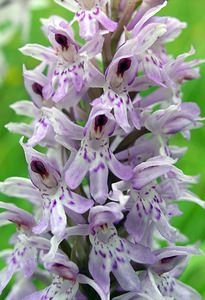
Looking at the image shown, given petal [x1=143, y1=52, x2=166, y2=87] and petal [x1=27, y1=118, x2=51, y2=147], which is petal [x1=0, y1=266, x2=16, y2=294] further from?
petal [x1=143, y1=52, x2=166, y2=87]

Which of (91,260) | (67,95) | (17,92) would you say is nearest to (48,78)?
(67,95)

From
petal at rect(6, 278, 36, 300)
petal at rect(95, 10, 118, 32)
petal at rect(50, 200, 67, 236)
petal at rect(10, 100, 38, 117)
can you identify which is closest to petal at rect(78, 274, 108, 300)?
petal at rect(50, 200, 67, 236)

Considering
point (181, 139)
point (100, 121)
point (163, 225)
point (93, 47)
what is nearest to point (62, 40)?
point (93, 47)

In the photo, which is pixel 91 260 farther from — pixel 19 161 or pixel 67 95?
pixel 19 161

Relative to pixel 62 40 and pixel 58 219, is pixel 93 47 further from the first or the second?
pixel 58 219

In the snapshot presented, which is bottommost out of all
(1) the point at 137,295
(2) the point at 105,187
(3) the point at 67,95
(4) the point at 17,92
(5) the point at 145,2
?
(4) the point at 17,92

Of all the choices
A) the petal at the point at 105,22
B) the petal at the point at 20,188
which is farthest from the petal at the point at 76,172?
the petal at the point at 105,22
